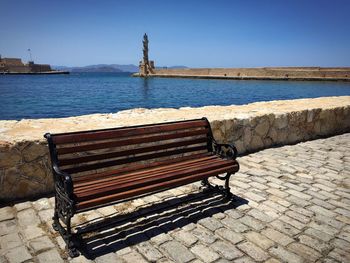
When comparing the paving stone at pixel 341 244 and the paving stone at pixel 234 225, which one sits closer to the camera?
the paving stone at pixel 341 244

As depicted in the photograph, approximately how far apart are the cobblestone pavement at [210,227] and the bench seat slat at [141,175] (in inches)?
16.7

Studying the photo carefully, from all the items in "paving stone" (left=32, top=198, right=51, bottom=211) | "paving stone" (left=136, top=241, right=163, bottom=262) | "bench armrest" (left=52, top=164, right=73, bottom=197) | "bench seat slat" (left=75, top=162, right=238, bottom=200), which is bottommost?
"paving stone" (left=136, top=241, right=163, bottom=262)

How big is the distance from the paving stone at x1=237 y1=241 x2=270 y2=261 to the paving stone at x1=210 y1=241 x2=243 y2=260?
0.07 metres

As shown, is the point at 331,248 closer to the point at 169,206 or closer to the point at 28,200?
the point at 169,206

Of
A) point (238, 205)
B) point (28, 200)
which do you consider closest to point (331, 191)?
point (238, 205)

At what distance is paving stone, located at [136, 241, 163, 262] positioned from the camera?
2.56 meters

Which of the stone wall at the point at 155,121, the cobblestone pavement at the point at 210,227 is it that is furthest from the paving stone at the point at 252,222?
the stone wall at the point at 155,121

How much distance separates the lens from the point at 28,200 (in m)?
3.49

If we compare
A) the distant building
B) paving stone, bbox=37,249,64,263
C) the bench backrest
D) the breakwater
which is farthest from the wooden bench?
the distant building

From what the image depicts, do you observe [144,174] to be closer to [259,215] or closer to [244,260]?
[244,260]

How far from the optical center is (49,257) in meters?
2.51

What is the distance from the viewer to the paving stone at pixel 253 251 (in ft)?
8.50

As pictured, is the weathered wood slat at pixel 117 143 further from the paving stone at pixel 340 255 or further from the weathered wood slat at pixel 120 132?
the paving stone at pixel 340 255

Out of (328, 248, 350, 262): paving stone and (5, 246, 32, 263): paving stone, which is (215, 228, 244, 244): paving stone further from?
(5, 246, 32, 263): paving stone
